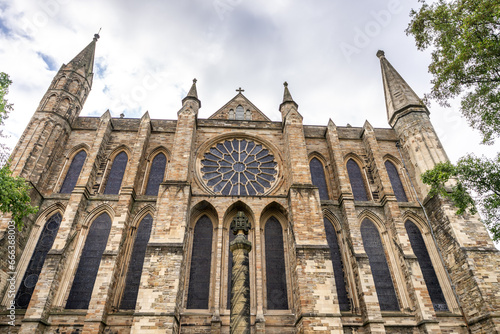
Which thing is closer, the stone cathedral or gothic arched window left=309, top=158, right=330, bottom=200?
the stone cathedral

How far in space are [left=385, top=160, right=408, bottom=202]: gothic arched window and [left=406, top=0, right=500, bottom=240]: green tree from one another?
5.23 metres

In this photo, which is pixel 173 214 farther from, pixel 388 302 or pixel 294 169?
pixel 388 302

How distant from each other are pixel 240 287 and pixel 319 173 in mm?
10510

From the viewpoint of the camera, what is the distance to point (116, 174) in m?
16.6

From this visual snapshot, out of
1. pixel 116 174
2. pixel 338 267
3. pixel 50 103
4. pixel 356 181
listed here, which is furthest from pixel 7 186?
pixel 356 181

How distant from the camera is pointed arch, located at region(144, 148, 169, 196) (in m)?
16.1

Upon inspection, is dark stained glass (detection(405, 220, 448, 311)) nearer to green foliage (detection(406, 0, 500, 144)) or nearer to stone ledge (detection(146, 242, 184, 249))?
green foliage (detection(406, 0, 500, 144))

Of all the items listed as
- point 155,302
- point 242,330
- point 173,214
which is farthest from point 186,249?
point 242,330

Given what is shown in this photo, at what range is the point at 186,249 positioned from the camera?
13.3 meters

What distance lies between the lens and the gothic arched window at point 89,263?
40.9ft

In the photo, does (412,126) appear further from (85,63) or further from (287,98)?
(85,63)

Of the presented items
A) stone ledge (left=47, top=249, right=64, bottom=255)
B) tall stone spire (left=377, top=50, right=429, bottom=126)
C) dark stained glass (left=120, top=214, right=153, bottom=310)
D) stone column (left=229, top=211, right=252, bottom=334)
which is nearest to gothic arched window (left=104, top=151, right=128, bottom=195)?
dark stained glass (left=120, top=214, right=153, bottom=310)

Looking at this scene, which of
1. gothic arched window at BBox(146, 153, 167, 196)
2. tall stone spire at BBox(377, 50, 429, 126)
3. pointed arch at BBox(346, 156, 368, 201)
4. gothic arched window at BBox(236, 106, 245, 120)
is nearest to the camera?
gothic arched window at BBox(146, 153, 167, 196)

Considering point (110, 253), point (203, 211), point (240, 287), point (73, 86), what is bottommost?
point (240, 287)
